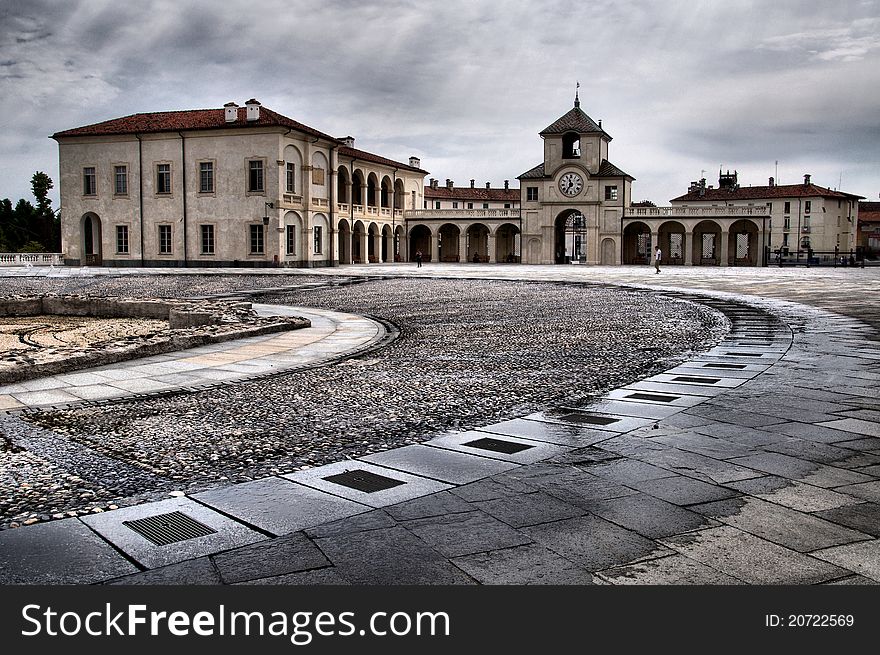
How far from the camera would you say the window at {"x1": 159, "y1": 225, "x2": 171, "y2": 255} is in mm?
52944

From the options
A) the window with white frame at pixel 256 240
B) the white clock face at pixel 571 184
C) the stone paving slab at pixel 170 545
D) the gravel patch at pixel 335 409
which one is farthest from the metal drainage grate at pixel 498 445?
the white clock face at pixel 571 184

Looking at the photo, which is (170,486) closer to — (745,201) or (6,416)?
(6,416)

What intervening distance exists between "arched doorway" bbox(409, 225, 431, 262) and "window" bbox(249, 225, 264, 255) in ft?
83.0

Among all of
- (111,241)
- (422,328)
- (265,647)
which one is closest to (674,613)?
(265,647)

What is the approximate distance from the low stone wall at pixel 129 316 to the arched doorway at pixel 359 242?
46.1 meters

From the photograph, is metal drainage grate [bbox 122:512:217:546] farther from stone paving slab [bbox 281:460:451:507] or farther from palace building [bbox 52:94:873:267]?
palace building [bbox 52:94:873:267]

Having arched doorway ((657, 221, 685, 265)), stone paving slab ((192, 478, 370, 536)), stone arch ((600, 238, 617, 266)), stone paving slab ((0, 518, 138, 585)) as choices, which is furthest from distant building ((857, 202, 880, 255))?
stone paving slab ((0, 518, 138, 585))

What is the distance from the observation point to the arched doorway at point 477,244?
76125 millimetres

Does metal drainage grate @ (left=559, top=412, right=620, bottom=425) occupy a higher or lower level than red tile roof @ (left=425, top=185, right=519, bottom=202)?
lower

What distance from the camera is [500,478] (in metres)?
4.71

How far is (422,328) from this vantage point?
555 inches

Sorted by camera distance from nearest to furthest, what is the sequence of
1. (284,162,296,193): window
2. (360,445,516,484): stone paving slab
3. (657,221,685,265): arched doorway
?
(360,445,516,484): stone paving slab < (284,162,296,193): window < (657,221,685,265): arched doorway

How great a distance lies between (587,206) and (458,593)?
67.1 m

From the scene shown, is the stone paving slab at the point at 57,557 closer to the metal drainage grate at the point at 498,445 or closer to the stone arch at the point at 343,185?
the metal drainage grate at the point at 498,445
